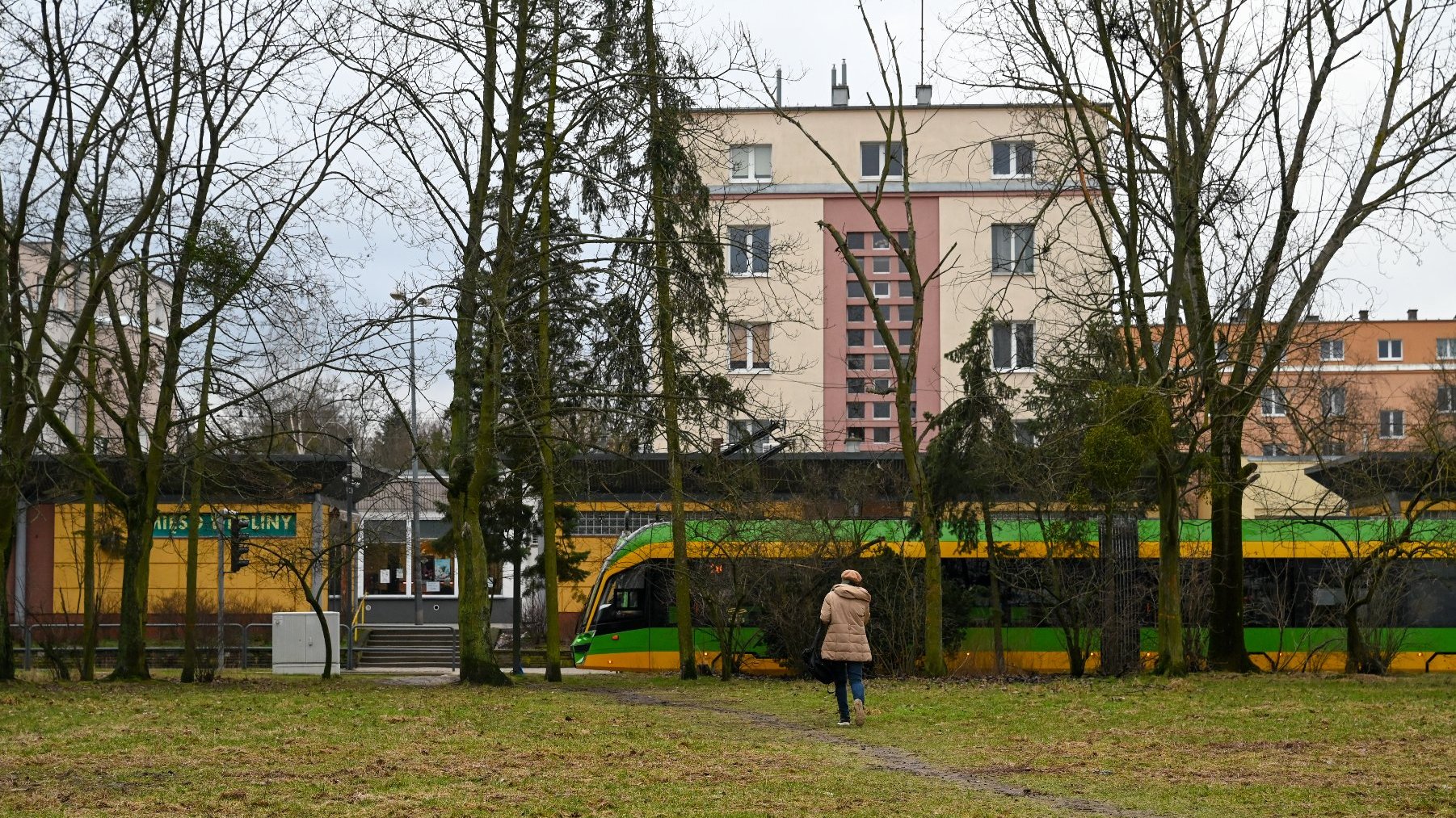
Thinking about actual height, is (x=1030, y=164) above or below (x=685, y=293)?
above

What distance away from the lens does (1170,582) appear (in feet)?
75.4

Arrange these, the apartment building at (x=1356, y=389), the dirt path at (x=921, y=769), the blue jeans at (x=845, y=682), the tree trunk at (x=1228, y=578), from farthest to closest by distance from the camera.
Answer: the tree trunk at (x=1228, y=578)
the apartment building at (x=1356, y=389)
the blue jeans at (x=845, y=682)
the dirt path at (x=921, y=769)

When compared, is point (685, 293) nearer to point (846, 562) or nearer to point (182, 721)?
point (846, 562)

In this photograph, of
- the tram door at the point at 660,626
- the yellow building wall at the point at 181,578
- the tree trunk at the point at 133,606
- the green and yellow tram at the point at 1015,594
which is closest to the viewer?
the tree trunk at the point at 133,606

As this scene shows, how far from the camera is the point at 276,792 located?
926 centimetres

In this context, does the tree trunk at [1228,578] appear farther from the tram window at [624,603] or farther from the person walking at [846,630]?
the tram window at [624,603]

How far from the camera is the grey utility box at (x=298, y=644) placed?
3247 centimetres

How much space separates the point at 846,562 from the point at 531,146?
958cm

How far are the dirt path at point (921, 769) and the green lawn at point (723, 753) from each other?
0.06 metres

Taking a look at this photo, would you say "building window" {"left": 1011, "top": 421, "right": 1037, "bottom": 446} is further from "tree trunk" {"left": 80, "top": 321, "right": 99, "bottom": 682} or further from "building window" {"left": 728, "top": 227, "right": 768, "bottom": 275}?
"tree trunk" {"left": 80, "top": 321, "right": 99, "bottom": 682}

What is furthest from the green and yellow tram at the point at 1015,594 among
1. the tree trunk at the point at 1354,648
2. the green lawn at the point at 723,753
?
the green lawn at the point at 723,753

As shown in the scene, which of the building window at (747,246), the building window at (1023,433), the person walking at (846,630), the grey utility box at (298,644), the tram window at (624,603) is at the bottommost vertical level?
the grey utility box at (298,644)

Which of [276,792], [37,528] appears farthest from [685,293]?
[37,528]

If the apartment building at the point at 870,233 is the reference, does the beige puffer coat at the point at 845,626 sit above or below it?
below
